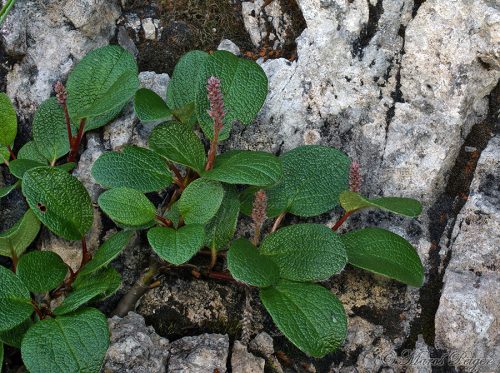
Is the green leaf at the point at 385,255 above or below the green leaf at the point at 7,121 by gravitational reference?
below

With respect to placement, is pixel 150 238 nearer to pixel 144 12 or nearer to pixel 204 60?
pixel 204 60

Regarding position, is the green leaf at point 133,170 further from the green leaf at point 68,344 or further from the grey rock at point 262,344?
the grey rock at point 262,344

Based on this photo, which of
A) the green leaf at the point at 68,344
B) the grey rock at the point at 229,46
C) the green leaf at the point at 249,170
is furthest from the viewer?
the grey rock at the point at 229,46

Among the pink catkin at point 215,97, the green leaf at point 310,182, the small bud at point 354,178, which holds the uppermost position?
the pink catkin at point 215,97

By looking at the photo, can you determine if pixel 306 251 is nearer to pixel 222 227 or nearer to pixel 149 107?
pixel 222 227

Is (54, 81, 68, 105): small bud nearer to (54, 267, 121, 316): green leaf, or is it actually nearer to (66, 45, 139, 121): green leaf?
(66, 45, 139, 121): green leaf

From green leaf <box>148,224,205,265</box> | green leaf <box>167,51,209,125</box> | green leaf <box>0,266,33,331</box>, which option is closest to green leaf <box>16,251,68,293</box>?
green leaf <box>0,266,33,331</box>

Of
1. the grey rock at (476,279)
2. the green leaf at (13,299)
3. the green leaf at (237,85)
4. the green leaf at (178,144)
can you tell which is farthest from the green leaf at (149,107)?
the grey rock at (476,279)
